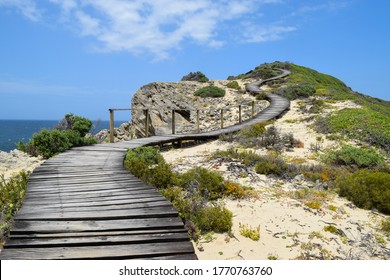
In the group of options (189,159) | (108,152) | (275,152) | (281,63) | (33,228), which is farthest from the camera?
(281,63)

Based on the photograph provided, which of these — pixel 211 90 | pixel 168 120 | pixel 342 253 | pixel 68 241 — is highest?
pixel 211 90

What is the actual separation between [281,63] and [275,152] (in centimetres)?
5249

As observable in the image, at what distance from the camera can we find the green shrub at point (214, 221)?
6.53 metres

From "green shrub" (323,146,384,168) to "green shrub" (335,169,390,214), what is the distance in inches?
101

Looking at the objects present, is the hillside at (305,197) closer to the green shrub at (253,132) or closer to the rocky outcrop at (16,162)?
the green shrub at (253,132)

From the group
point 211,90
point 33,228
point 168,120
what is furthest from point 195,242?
point 211,90

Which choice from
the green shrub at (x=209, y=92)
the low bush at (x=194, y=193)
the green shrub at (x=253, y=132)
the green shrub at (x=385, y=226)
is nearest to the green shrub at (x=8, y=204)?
the low bush at (x=194, y=193)

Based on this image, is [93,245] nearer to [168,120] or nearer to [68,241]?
[68,241]

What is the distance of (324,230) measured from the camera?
6.72m

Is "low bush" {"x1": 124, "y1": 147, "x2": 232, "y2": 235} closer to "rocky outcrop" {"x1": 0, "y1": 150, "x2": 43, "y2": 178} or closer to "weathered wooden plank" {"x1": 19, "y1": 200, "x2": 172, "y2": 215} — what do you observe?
"weathered wooden plank" {"x1": 19, "y1": 200, "x2": 172, "y2": 215}

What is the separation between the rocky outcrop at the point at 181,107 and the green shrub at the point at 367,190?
1576 cm

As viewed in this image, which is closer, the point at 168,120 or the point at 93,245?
the point at 93,245

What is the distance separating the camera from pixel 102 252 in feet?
14.2

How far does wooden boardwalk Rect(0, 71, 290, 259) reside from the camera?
14.3ft
